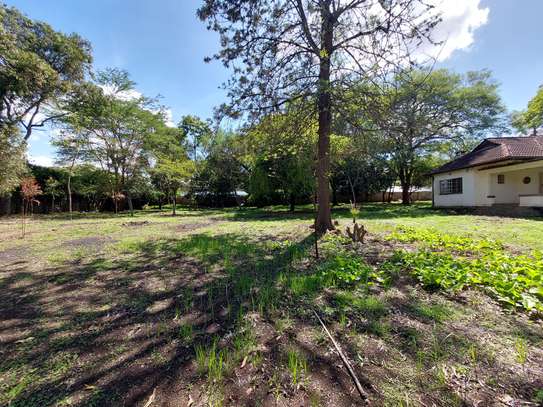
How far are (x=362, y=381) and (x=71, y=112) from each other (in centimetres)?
2205

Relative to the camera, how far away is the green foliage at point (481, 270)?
2.60m

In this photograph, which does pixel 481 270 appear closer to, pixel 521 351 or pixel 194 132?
pixel 521 351

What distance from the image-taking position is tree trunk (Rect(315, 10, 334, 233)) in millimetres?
5668

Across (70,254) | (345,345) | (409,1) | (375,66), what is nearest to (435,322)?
(345,345)

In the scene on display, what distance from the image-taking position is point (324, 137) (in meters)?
6.37

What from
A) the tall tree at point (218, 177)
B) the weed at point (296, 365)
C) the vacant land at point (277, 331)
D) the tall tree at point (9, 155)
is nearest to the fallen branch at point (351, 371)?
the vacant land at point (277, 331)

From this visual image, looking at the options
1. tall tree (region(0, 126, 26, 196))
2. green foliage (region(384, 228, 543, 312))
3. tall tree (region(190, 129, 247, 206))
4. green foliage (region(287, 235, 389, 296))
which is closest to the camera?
green foliage (region(384, 228, 543, 312))

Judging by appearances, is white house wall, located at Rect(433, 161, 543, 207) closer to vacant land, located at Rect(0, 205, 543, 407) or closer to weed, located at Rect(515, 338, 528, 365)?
vacant land, located at Rect(0, 205, 543, 407)

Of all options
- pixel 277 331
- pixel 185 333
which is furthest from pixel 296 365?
pixel 185 333

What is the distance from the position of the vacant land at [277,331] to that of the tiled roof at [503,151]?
1041 centimetres

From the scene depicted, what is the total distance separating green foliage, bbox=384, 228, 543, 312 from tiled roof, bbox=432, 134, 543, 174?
1035 cm

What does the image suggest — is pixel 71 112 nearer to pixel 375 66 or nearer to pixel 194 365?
pixel 375 66

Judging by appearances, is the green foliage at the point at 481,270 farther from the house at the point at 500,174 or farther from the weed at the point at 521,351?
the house at the point at 500,174

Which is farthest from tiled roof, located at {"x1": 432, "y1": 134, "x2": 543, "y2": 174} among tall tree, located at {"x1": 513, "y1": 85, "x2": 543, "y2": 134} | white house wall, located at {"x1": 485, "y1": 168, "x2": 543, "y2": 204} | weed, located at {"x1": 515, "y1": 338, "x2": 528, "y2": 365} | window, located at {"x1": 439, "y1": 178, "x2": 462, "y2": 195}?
weed, located at {"x1": 515, "y1": 338, "x2": 528, "y2": 365}
